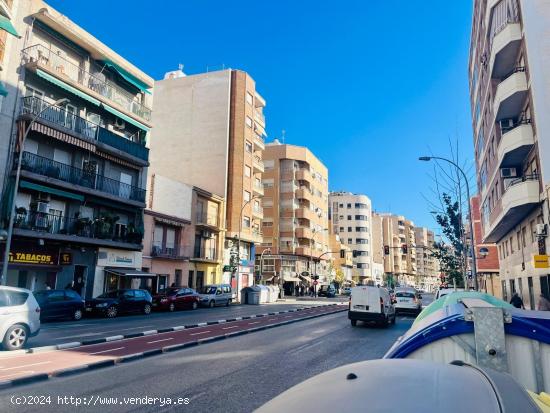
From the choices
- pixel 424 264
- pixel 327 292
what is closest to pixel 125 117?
pixel 327 292

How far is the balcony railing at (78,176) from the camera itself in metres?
23.9

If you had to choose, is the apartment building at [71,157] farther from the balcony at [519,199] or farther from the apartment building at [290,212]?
the apartment building at [290,212]

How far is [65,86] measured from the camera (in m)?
25.7

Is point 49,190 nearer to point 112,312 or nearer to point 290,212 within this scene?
point 112,312

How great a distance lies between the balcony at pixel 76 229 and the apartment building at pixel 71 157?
0.21ft

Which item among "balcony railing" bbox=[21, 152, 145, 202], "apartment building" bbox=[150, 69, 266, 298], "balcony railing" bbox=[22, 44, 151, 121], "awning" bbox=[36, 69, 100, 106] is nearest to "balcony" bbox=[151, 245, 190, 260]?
"balcony railing" bbox=[21, 152, 145, 202]

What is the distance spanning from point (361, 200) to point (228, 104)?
72584mm

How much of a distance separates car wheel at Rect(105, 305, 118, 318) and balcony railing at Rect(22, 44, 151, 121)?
1402cm

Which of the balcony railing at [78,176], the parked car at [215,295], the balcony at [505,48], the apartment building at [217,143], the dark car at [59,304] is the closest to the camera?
the dark car at [59,304]

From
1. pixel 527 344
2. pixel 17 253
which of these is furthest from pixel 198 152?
pixel 527 344

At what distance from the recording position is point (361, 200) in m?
113

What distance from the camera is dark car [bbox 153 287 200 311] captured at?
27.3 meters

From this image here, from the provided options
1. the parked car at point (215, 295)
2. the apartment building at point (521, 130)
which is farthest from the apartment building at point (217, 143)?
the apartment building at point (521, 130)

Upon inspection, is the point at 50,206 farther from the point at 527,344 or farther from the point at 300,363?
the point at 527,344
